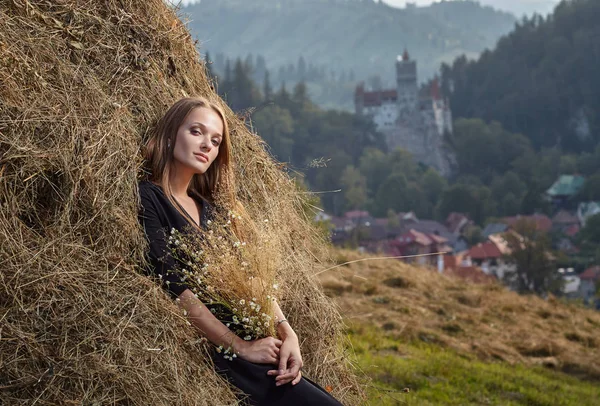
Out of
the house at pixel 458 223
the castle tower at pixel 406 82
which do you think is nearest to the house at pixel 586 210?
the house at pixel 458 223

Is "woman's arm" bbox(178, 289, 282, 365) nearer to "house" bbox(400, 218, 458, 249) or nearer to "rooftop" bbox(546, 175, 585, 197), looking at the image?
"house" bbox(400, 218, 458, 249)

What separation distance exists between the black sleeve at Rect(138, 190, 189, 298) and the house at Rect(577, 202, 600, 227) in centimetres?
9105

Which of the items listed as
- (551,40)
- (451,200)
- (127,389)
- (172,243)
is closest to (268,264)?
(172,243)

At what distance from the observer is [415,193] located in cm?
9944

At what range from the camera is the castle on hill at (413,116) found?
117m

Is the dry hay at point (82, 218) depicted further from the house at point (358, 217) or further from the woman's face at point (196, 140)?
the house at point (358, 217)

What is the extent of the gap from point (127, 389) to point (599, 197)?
93.1 m

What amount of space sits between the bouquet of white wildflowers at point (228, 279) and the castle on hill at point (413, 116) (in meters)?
111

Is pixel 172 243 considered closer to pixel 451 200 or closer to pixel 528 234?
pixel 528 234

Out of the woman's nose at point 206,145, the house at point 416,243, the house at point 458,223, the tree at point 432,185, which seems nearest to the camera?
the woman's nose at point 206,145

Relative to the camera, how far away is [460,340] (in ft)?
28.3

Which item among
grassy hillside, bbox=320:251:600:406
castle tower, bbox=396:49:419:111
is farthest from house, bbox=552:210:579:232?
grassy hillside, bbox=320:251:600:406

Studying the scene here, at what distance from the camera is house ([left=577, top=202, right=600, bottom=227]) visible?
293ft

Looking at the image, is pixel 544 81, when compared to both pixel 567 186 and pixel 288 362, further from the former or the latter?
pixel 288 362
